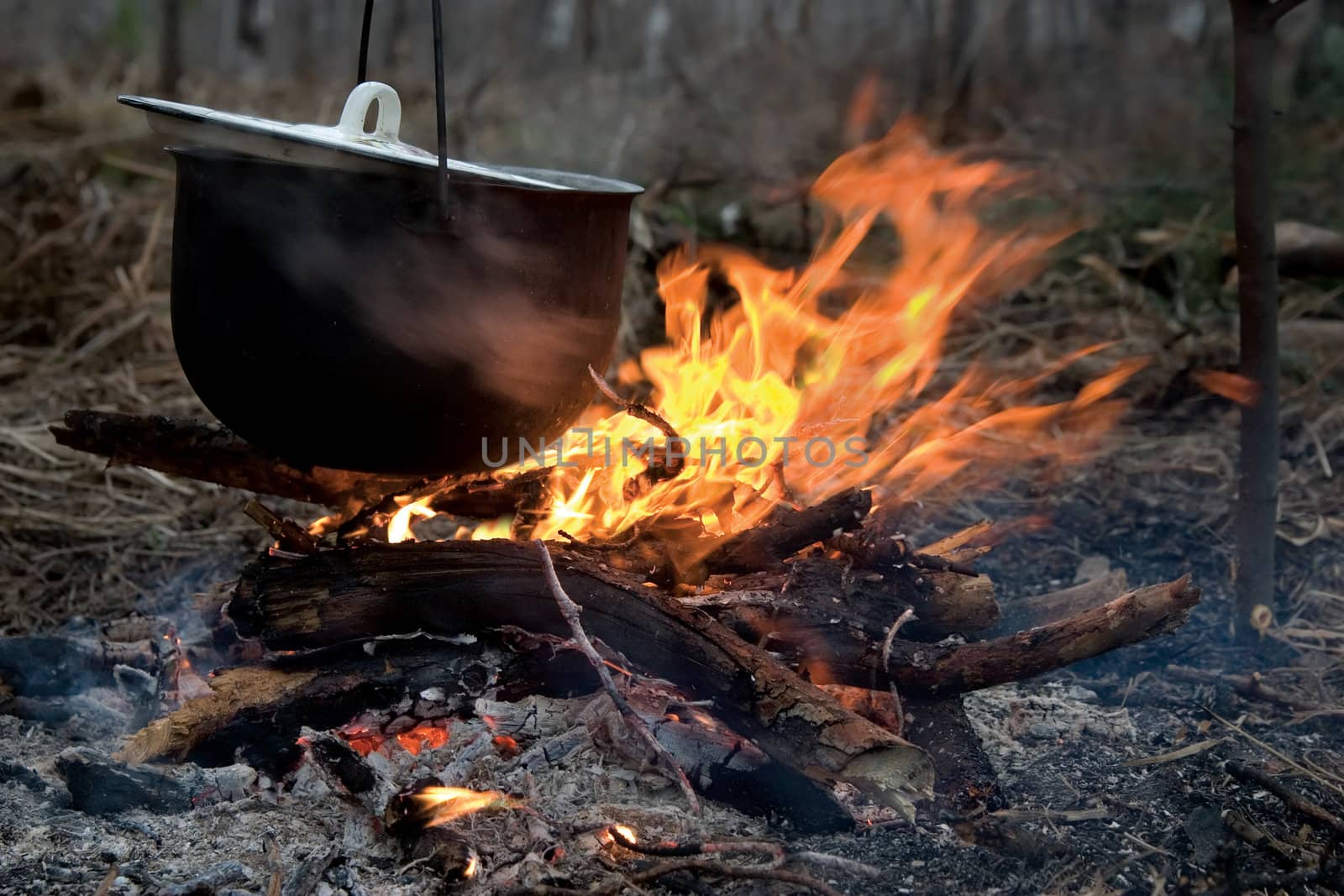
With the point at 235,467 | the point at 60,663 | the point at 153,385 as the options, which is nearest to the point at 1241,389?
the point at 235,467

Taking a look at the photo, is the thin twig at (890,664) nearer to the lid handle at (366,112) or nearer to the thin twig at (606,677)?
the thin twig at (606,677)

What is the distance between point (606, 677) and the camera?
1929 millimetres

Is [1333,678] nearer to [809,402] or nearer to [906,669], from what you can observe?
[906,669]

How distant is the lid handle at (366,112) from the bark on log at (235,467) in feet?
2.53

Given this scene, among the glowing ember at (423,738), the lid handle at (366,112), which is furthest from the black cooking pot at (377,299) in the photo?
the glowing ember at (423,738)

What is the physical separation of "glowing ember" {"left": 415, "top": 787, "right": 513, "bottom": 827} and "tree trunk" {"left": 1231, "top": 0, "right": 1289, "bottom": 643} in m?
1.88

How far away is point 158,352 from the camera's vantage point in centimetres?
486

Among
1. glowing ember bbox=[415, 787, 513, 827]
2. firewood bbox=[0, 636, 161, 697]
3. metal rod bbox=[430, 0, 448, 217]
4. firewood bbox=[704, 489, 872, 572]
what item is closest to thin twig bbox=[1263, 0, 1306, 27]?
firewood bbox=[704, 489, 872, 572]

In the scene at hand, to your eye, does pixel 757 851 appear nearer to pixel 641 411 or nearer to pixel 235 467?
pixel 641 411

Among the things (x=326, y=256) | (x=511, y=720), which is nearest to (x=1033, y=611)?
(x=511, y=720)

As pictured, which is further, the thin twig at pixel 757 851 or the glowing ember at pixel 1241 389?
the glowing ember at pixel 1241 389

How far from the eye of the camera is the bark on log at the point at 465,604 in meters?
2.00

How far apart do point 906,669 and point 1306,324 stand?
11.0 feet

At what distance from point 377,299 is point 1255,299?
194cm
